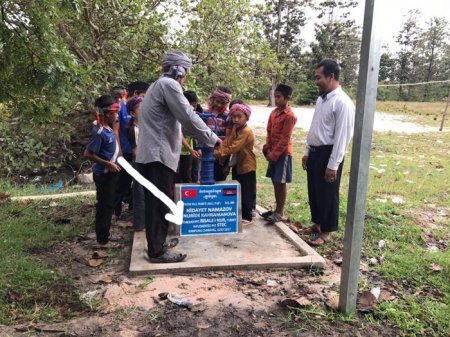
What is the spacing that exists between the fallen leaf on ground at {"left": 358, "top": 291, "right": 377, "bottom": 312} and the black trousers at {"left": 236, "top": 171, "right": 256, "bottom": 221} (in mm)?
1852

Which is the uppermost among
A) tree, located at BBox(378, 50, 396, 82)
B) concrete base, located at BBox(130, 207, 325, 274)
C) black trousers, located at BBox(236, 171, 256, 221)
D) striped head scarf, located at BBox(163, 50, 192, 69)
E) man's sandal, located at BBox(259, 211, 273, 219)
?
tree, located at BBox(378, 50, 396, 82)

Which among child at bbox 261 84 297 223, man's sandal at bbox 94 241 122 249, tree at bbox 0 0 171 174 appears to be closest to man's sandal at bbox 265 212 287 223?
child at bbox 261 84 297 223

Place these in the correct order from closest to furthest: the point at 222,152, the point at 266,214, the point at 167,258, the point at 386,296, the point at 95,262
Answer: the point at 386,296 → the point at 167,258 → the point at 95,262 → the point at 222,152 → the point at 266,214

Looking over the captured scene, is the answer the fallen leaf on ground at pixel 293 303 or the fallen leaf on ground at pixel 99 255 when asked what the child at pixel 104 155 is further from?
the fallen leaf on ground at pixel 293 303

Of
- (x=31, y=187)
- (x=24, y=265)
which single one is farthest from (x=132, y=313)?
(x=31, y=187)

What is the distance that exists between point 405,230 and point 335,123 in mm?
1756

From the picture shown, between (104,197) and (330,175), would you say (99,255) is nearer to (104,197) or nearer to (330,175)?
(104,197)

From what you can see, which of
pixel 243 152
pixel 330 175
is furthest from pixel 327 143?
pixel 243 152

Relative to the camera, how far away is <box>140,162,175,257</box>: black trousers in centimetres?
350

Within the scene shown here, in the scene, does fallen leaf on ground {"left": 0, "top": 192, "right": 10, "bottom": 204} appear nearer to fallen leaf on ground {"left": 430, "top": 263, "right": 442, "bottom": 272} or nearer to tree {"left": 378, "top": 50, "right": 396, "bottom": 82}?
fallen leaf on ground {"left": 430, "top": 263, "right": 442, "bottom": 272}

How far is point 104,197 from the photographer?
3.89 meters

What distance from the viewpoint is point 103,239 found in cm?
408

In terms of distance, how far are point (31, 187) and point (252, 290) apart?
518cm

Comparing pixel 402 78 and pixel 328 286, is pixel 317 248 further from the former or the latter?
pixel 402 78
